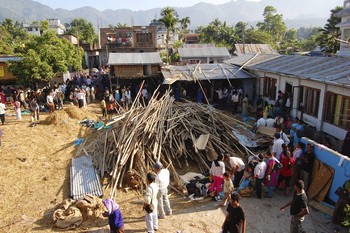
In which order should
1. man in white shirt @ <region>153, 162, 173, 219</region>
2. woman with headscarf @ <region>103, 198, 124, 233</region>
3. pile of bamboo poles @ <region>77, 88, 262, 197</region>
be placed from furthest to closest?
pile of bamboo poles @ <region>77, 88, 262, 197</region>
man in white shirt @ <region>153, 162, 173, 219</region>
woman with headscarf @ <region>103, 198, 124, 233</region>

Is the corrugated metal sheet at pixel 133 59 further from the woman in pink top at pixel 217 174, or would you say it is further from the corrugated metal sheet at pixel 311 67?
the woman in pink top at pixel 217 174

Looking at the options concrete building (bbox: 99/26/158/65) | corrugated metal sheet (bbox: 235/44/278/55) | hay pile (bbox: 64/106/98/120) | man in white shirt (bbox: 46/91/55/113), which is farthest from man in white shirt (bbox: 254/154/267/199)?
concrete building (bbox: 99/26/158/65)

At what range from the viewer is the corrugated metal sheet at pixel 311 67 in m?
11.4

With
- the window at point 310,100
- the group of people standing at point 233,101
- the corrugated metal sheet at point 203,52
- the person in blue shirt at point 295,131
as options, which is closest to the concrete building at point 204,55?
the corrugated metal sheet at point 203,52

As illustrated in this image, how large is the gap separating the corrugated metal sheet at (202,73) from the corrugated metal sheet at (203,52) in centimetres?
1565

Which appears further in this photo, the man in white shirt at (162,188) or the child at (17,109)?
the child at (17,109)

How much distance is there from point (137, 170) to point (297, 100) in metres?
9.01

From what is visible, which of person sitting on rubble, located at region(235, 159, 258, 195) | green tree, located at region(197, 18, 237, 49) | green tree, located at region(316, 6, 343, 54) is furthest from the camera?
green tree, located at region(197, 18, 237, 49)

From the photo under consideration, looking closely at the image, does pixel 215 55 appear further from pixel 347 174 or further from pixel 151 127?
pixel 347 174

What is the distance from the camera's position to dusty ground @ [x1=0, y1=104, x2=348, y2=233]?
7410 mm

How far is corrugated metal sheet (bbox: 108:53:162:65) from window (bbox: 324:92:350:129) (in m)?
12.3

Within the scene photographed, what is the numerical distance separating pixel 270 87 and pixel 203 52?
20.1 m

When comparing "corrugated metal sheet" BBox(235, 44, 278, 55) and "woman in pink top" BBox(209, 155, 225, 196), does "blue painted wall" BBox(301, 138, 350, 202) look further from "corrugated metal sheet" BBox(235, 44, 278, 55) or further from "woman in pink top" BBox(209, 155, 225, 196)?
"corrugated metal sheet" BBox(235, 44, 278, 55)

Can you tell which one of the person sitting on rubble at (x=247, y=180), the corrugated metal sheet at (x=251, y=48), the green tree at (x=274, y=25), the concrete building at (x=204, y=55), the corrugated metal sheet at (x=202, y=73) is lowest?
the person sitting on rubble at (x=247, y=180)
